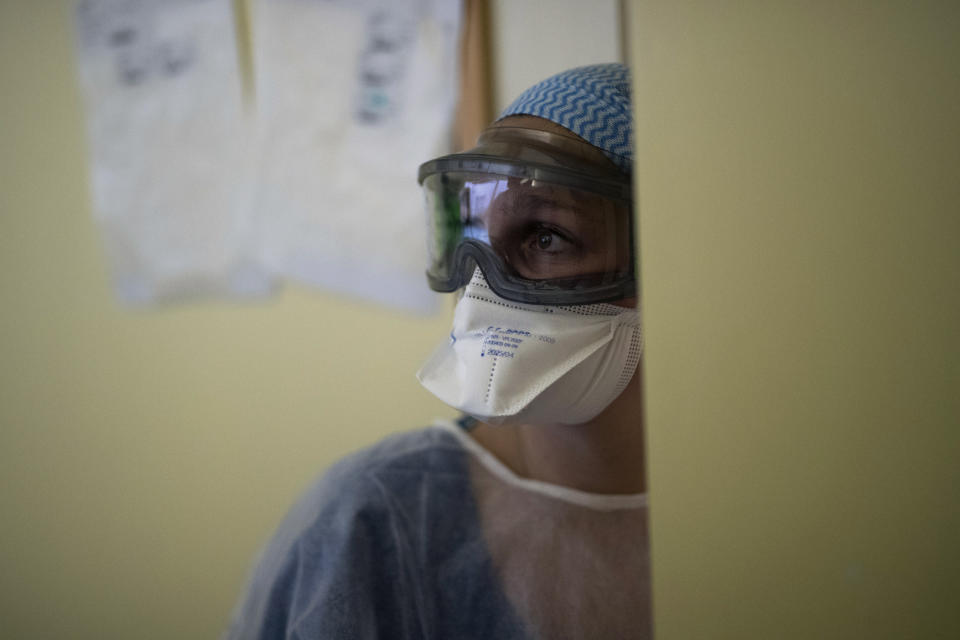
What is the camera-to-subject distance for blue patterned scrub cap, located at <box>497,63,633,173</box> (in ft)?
2.56

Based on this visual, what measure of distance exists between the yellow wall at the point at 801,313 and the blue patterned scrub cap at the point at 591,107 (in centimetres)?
33

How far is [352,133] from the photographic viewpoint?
1534mm

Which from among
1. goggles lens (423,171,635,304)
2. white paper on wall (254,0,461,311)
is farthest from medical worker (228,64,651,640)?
white paper on wall (254,0,461,311)

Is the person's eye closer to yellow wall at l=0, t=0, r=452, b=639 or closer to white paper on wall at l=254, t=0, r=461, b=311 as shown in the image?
white paper on wall at l=254, t=0, r=461, b=311

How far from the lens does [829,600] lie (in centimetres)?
44

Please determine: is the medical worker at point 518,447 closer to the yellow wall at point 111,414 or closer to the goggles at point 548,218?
the goggles at point 548,218

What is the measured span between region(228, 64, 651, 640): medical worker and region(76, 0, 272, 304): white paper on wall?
0.93 metres

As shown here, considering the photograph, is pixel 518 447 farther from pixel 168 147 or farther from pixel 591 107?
pixel 168 147

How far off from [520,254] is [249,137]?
1119 millimetres

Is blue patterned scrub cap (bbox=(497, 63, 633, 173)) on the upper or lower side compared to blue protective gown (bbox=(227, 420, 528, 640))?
upper

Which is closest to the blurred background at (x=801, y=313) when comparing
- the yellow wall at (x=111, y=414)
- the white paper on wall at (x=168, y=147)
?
the yellow wall at (x=111, y=414)

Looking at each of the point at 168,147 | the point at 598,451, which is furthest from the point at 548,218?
the point at 168,147

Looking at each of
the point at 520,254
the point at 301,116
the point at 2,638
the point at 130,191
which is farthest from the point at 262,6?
the point at 2,638

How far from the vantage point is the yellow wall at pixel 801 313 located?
0.42 metres
